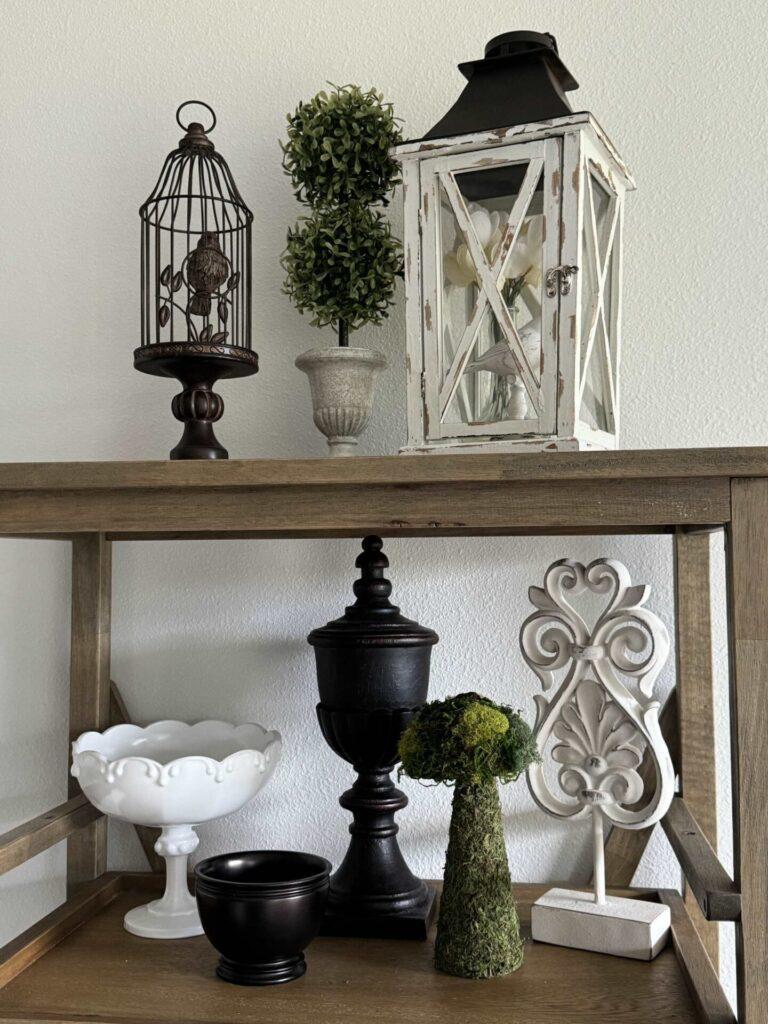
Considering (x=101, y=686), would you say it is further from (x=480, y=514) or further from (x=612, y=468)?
(x=612, y=468)

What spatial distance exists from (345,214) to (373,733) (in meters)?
0.61

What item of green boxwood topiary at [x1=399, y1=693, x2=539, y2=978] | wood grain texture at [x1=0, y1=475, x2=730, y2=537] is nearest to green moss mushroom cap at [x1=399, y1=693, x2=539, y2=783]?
green boxwood topiary at [x1=399, y1=693, x2=539, y2=978]

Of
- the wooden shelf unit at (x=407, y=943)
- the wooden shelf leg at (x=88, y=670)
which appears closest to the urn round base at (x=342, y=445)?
the wooden shelf unit at (x=407, y=943)

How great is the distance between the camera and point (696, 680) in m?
1.26

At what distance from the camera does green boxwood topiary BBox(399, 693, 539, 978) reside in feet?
3.41

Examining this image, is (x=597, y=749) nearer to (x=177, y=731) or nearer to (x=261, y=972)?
(x=261, y=972)

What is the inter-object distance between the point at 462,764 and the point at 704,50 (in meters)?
0.97

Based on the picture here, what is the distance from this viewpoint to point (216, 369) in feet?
3.82

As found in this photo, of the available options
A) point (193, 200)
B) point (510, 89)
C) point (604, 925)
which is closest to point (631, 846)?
point (604, 925)

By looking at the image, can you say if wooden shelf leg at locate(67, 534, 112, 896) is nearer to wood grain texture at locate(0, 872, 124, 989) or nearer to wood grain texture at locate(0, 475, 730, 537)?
wood grain texture at locate(0, 872, 124, 989)

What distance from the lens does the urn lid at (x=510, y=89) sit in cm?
104

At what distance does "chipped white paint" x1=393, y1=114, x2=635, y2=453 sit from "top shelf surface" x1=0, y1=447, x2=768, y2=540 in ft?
0.30

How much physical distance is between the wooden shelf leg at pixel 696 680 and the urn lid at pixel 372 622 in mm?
310

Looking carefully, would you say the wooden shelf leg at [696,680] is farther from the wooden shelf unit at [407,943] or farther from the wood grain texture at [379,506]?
the wood grain texture at [379,506]
